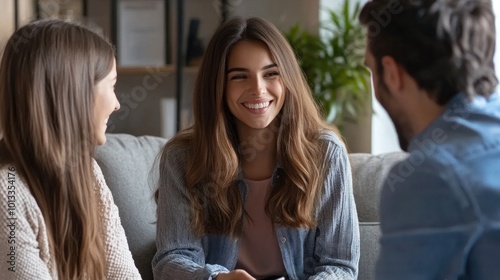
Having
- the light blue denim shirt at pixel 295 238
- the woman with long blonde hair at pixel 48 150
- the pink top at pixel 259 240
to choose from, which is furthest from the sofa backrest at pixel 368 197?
the woman with long blonde hair at pixel 48 150

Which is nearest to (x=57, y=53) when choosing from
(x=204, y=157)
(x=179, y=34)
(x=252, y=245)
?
(x=204, y=157)

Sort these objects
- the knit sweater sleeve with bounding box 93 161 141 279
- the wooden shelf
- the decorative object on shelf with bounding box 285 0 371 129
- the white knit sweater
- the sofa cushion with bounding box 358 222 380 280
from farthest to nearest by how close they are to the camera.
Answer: the wooden shelf
the decorative object on shelf with bounding box 285 0 371 129
the sofa cushion with bounding box 358 222 380 280
the knit sweater sleeve with bounding box 93 161 141 279
the white knit sweater

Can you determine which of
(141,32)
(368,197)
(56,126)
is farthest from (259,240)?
(141,32)

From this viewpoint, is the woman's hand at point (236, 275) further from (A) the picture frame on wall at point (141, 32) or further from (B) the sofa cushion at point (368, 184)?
(A) the picture frame on wall at point (141, 32)

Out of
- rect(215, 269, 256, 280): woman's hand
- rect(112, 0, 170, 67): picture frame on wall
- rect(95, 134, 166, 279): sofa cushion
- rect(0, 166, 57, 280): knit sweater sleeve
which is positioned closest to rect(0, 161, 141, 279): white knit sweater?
rect(0, 166, 57, 280): knit sweater sleeve

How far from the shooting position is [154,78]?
440 centimetres

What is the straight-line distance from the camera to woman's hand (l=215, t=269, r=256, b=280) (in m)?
1.89

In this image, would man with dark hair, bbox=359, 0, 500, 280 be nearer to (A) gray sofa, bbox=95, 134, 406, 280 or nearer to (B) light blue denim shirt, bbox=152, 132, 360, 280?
(B) light blue denim shirt, bbox=152, 132, 360, 280

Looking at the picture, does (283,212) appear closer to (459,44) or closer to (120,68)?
(459,44)

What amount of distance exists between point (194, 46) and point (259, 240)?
2.29m

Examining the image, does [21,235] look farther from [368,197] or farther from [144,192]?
[368,197]

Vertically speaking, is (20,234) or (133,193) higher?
(20,234)

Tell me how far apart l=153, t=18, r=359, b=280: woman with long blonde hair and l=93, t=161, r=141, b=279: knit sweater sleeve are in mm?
339

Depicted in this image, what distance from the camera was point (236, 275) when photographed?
75.3 inches
